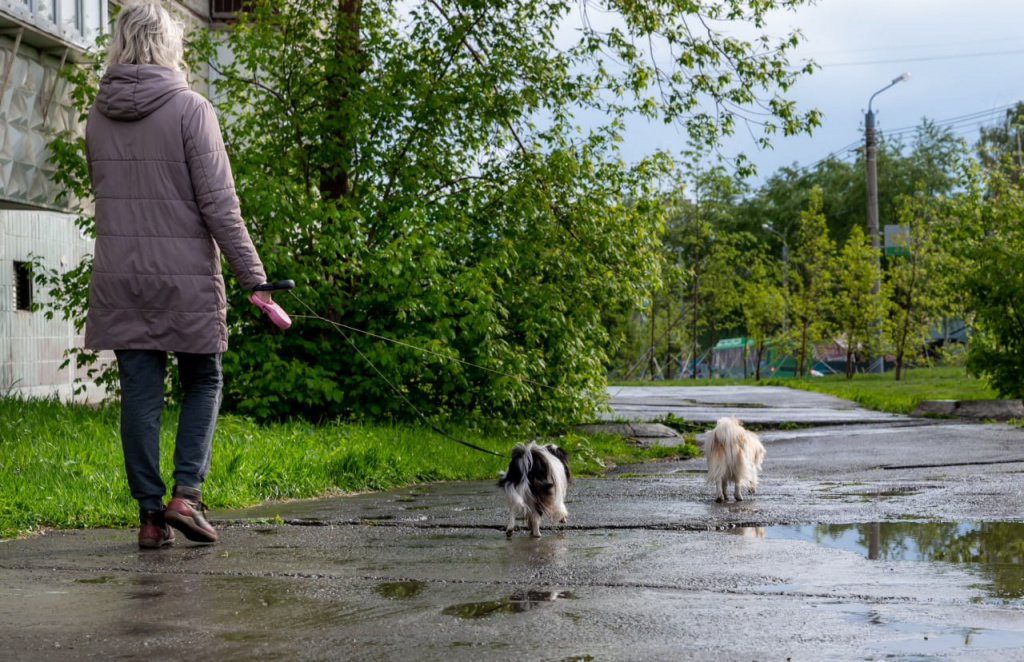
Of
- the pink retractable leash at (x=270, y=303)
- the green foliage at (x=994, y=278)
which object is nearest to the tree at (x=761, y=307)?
the green foliage at (x=994, y=278)

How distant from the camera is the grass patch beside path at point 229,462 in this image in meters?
6.53

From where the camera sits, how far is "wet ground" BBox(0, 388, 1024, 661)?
11.3ft

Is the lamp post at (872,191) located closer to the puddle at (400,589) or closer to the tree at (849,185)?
the tree at (849,185)

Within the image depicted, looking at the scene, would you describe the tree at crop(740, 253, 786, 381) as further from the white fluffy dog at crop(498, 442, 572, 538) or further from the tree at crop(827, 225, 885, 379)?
the white fluffy dog at crop(498, 442, 572, 538)

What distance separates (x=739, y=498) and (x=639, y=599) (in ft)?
13.6

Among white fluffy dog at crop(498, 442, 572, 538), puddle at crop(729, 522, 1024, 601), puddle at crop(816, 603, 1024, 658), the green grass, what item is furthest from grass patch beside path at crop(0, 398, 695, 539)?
the green grass

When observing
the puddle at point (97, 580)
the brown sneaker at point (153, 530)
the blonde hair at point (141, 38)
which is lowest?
the puddle at point (97, 580)

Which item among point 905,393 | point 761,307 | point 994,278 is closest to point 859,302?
point 761,307

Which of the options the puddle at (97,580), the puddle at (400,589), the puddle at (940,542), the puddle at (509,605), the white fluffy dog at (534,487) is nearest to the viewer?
the puddle at (509,605)

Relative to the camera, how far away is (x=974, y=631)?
357cm

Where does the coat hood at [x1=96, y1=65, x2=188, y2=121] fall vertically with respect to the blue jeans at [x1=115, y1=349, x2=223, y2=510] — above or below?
above

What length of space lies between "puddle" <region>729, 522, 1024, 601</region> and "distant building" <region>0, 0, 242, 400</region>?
9.80 meters

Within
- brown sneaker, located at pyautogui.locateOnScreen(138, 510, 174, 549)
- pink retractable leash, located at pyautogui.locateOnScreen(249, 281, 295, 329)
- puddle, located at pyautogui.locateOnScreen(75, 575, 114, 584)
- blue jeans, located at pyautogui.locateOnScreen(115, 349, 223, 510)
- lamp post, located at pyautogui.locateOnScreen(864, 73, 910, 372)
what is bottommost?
puddle, located at pyautogui.locateOnScreen(75, 575, 114, 584)

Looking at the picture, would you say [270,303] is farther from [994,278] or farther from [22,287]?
[994,278]
